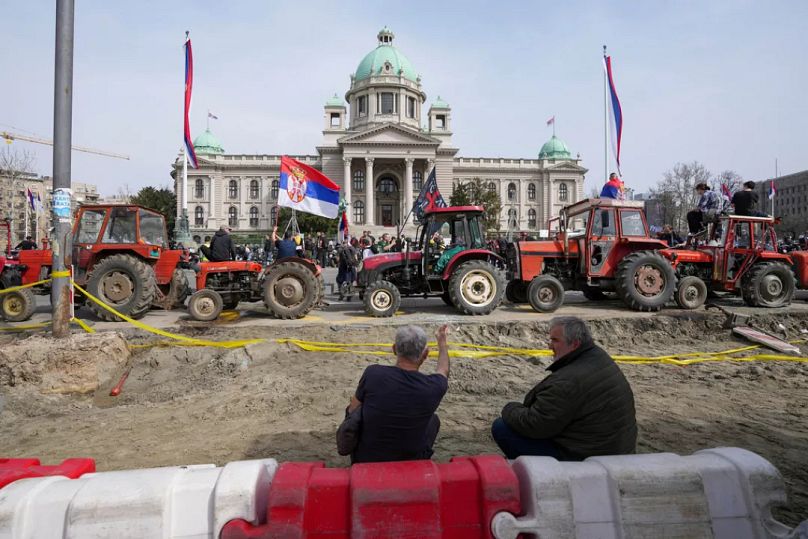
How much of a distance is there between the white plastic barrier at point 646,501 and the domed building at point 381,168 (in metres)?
56.3

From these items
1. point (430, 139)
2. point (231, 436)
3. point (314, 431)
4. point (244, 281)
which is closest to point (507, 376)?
point (314, 431)

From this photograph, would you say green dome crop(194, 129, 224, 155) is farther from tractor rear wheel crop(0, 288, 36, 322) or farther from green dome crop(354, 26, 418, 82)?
tractor rear wheel crop(0, 288, 36, 322)

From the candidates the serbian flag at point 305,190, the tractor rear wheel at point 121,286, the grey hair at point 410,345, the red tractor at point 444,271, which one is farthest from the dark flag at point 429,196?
the grey hair at point 410,345

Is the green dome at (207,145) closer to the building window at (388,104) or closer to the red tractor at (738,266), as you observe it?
the building window at (388,104)

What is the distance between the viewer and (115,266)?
876 centimetres

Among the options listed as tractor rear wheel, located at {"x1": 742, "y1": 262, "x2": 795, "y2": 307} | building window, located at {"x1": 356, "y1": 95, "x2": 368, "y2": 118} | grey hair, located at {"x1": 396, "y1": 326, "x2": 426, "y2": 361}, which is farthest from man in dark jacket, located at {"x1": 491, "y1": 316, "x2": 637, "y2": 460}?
building window, located at {"x1": 356, "y1": 95, "x2": 368, "y2": 118}

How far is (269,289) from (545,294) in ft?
18.1

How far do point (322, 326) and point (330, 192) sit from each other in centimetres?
379

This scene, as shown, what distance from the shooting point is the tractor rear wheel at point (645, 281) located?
9.48 metres

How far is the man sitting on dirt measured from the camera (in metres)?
2.68

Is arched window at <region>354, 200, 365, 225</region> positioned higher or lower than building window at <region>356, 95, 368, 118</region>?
lower

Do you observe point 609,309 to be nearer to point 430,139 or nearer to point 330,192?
point 330,192

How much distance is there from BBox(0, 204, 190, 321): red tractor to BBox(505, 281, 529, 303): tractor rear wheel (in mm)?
7181

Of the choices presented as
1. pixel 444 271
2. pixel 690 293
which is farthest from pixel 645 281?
pixel 444 271
